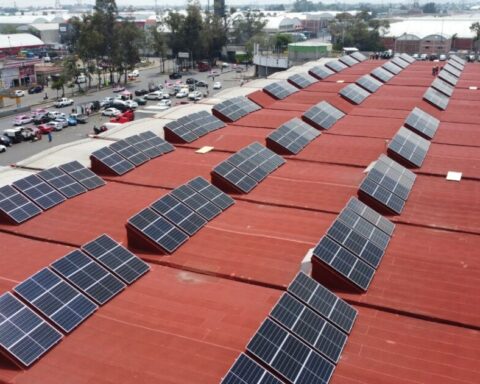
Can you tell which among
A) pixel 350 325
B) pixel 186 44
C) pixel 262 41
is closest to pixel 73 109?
pixel 186 44

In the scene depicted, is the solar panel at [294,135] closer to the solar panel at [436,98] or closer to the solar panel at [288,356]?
the solar panel at [436,98]

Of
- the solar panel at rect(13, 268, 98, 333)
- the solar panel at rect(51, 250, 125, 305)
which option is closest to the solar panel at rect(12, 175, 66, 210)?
the solar panel at rect(51, 250, 125, 305)

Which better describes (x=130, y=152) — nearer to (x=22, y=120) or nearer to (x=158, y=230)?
(x=158, y=230)

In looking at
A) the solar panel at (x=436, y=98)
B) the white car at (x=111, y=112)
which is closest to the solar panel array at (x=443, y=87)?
the solar panel at (x=436, y=98)

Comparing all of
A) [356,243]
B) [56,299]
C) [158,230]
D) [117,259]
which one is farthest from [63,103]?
[356,243]

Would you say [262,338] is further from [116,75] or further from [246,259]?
[116,75]
